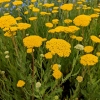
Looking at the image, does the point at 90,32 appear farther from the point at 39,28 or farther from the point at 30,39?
the point at 30,39

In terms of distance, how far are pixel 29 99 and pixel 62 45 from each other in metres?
0.40

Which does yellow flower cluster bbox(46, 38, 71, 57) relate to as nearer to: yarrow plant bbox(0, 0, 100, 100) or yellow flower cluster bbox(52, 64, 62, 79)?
yarrow plant bbox(0, 0, 100, 100)

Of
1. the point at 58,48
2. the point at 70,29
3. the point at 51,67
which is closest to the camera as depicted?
the point at 58,48

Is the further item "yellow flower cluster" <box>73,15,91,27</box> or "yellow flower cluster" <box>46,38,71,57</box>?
"yellow flower cluster" <box>73,15,91,27</box>

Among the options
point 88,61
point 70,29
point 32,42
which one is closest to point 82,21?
point 70,29

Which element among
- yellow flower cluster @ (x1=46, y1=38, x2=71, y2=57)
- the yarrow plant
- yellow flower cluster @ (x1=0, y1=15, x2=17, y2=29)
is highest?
yellow flower cluster @ (x1=0, y1=15, x2=17, y2=29)

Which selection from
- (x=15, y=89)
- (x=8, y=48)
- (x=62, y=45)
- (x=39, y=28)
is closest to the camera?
(x=62, y=45)

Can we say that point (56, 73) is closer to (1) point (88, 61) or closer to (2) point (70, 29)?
(1) point (88, 61)

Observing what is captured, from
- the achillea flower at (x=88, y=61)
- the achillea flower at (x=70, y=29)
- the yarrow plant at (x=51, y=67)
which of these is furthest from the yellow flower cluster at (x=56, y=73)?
the achillea flower at (x=70, y=29)

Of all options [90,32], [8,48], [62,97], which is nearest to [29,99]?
[62,97]

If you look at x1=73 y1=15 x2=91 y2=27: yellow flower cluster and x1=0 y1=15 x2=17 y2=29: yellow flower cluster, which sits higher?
x1=0 y1=15 x2=17 y2=29: yellow flower cluster

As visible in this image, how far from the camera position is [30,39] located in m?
1.23

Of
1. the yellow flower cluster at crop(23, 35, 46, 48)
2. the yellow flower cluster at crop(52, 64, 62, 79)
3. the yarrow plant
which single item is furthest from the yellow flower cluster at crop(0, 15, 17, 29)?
the yellow flower cluster at crop(52, 64, 62, 79)

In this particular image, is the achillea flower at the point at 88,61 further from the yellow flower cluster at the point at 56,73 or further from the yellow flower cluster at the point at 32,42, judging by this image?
the yellow flower cluster at the point at 32,42
